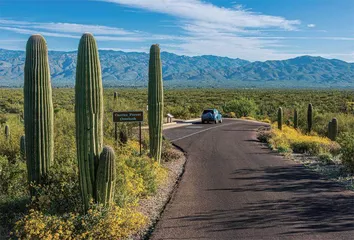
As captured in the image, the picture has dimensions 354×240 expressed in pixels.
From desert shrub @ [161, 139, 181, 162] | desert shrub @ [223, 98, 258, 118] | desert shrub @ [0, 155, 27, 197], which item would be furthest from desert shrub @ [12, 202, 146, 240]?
desert shrub @ [223, 98, 258, 118]

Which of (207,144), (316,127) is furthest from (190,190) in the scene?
(316,127)

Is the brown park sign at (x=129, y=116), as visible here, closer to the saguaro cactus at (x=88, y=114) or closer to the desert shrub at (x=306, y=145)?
the saguaro cactus at (x=88, y=114)

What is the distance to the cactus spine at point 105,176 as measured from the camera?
8664mm

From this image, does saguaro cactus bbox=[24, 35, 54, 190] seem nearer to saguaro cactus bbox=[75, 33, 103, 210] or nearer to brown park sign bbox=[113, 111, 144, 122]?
saguaro cactus bbox=[75, 33, 103, 210]

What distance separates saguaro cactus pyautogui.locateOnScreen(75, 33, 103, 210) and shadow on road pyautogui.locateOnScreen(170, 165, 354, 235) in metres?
2.37

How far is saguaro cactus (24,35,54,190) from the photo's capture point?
31.3 ft

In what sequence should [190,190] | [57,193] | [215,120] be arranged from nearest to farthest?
[57,193]
[190,190]
[215,120]

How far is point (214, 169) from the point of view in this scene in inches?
596

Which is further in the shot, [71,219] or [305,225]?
[305,225]

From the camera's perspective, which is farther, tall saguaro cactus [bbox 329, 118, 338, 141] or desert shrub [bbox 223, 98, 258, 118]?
desert shrub [bbox 223, 98, 258, 118]

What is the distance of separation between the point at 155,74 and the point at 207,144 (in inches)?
328

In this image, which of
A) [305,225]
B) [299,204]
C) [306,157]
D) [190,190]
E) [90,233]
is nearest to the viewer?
[90,233]

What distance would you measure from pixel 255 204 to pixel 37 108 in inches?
230

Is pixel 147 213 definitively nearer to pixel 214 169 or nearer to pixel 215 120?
pixel 214 169
